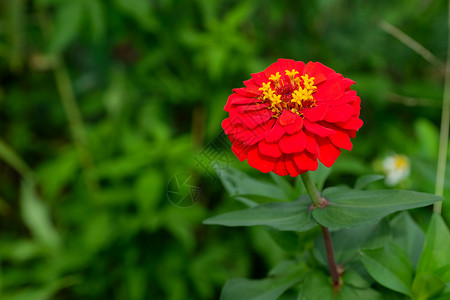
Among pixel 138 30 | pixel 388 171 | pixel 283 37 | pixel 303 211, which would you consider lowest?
pixel 303 211

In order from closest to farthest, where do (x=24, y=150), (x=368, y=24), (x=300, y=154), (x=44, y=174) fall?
(x=300, y=154) < (x=44, y=174) < (x=24, y=150) < (x=368, y=24)

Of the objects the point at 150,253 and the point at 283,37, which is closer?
the point at 150,253

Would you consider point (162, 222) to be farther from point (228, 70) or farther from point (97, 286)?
point (228, 70)

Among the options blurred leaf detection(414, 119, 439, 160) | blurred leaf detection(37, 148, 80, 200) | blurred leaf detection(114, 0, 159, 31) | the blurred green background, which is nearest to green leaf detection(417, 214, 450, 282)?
the blurred green background

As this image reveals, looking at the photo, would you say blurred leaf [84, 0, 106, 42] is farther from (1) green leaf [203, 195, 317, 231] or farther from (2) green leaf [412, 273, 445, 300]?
(2) green leaf [412, 273, 445, 300]

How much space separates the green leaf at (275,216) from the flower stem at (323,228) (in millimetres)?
15

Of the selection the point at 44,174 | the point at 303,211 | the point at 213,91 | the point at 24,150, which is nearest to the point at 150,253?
the point at 44,174

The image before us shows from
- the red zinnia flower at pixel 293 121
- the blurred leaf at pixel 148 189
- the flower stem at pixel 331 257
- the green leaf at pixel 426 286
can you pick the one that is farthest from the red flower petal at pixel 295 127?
the blurred leaf at pixel 148 189

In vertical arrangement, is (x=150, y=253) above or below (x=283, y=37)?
below

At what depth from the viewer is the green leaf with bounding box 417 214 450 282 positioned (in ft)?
1.81

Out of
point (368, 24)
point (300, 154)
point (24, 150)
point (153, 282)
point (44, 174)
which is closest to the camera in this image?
point (300, 154)

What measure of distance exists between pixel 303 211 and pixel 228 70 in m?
0.97

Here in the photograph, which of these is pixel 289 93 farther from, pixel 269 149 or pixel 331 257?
pixel 331 257

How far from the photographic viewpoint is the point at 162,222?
1220 mm
